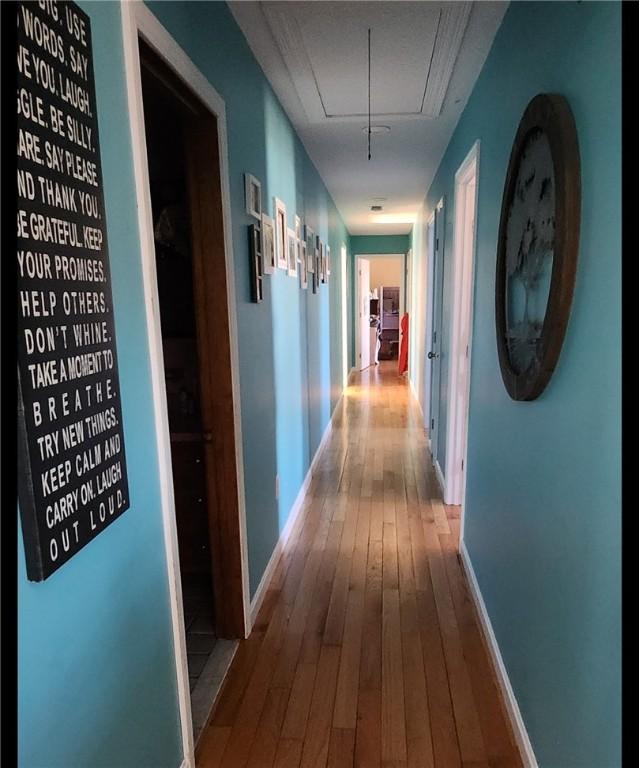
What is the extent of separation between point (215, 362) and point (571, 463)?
4.23ft

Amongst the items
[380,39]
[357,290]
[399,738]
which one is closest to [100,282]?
[399,738]

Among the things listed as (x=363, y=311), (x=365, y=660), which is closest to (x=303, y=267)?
(x=365, y=660)

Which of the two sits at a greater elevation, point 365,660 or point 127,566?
point 127,566

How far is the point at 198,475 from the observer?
2393 mm

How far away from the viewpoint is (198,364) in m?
2.04

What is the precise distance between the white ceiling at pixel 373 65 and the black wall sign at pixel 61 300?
50.4 inches

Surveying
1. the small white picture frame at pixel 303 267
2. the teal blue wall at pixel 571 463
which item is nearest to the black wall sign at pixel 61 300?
the teal blue wall at pixel 571 463

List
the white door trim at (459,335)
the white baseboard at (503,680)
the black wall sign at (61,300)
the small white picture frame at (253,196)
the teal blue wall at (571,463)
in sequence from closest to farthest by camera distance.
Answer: the black wall sign at (61,300) → the teal blue wall at (571,463) → the white baseboard at (503,680) → the small white picture frame at (253,196) → the white door trim at (459,335)

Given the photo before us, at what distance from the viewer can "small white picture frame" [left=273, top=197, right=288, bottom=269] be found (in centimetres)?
274

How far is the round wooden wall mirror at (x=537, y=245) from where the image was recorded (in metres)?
1.17

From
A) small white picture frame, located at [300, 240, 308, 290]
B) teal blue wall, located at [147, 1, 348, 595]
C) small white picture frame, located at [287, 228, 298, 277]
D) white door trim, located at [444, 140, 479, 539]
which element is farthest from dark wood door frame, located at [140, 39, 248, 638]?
small white picture frame, located at [300, 240, 308, 290]

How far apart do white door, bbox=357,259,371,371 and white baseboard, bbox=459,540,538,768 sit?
6.98 meters

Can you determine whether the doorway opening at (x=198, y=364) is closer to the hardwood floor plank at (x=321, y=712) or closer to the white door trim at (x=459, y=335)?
the hardwood floor plank at (x=321, y=712)

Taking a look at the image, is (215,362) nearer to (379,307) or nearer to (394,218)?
(394,218)
